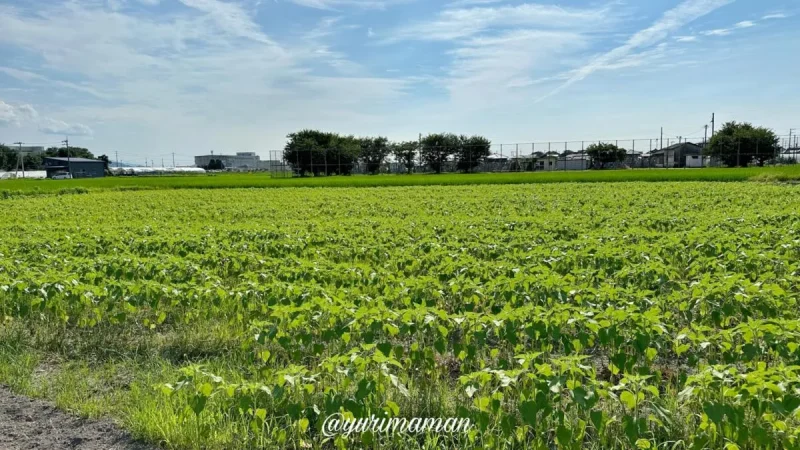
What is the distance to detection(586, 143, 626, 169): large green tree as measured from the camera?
61812mm

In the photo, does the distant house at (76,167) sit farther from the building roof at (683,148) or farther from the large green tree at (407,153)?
the building roof at (683,148)

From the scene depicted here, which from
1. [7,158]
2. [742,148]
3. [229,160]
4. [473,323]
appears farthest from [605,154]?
[229,160]

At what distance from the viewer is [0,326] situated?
6.07 m

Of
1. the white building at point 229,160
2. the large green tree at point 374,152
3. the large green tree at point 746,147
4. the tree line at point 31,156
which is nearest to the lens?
the large green tree at point 746,147

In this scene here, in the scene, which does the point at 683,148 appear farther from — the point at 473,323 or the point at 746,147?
the point at 473,323

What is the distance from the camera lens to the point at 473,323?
174 inches

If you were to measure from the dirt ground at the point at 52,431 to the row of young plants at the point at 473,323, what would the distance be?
0.48 meters

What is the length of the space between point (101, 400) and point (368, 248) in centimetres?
573

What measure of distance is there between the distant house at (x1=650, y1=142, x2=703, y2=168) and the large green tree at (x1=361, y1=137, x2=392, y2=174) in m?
33.7

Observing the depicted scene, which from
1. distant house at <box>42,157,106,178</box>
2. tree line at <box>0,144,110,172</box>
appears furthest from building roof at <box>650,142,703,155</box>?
tree line at <box>0,144,110,172</box>

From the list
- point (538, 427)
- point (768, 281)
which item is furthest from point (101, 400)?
point (768, 281)

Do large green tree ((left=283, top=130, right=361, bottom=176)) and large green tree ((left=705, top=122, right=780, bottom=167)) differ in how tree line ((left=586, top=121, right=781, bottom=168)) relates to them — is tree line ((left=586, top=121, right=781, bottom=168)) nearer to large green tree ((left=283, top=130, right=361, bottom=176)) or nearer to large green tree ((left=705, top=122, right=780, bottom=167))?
large green tree ((left=705, top=122, right=780, bottom=167))

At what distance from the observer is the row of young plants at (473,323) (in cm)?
329

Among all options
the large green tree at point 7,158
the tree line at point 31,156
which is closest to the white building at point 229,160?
the tree line at point 31,156
